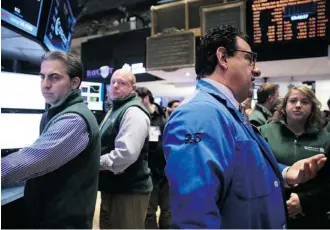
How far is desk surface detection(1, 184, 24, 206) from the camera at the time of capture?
149cm

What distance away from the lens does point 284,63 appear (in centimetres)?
545

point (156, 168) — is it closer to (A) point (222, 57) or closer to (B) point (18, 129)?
(B) point (18, 129)

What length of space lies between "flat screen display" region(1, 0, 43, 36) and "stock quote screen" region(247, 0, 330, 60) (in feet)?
9.32

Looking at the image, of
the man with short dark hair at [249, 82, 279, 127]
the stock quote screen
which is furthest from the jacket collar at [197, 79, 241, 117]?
the stock quote screen

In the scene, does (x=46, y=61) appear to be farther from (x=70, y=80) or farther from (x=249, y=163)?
(x=249, y=163)

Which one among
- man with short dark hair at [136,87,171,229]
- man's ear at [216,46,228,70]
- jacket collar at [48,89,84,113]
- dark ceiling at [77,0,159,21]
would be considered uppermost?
dark ceiling at [77,0,159,21]

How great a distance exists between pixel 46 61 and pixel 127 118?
903mm

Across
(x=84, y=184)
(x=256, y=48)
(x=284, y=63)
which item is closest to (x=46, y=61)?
(x=84, y=184)

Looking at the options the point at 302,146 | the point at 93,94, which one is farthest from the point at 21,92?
the point at 302,146

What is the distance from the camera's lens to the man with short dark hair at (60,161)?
4.43ft

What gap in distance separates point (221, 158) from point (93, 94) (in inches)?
128

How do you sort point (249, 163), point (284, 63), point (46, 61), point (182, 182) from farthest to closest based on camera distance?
point (284, 63), point (46, 61), point (249, 163), point (182, 182)

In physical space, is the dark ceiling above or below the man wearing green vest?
above

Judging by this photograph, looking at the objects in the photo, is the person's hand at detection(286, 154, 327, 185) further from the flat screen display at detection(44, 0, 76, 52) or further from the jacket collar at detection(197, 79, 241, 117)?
the flat screen display at detection(44, 0, 76, 52)
